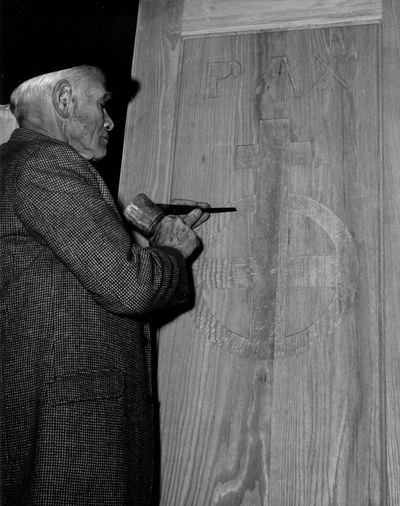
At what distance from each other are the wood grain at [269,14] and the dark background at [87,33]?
21 cm

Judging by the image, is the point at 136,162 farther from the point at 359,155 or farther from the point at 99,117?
the point at 359,155

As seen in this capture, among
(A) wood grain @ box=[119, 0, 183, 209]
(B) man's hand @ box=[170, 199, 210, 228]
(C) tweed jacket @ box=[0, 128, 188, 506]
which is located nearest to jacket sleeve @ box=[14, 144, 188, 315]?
(C) tweed jacket @ box=[0, 128, 188, 506]

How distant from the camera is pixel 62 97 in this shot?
2.26 meters

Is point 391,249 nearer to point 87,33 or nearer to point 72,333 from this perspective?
point 72,333

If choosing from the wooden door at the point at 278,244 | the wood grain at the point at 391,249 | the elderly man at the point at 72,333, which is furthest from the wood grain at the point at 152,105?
the wood grain at the point at 391,249

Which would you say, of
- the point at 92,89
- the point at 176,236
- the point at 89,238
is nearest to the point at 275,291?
the point at 176,236

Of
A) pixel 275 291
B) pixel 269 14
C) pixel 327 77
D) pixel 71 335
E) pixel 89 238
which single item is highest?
pixel 269 14

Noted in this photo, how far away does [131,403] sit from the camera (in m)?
1.96

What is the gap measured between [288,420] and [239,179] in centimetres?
67

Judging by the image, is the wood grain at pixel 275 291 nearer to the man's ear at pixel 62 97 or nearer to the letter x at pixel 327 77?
the letter x at pixel 327 77

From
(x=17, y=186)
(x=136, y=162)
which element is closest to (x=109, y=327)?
(x=17, y=186)

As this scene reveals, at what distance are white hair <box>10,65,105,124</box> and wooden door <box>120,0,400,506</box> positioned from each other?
0.34 meters

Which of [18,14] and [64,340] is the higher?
[18,14]

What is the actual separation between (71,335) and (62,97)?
662mm
